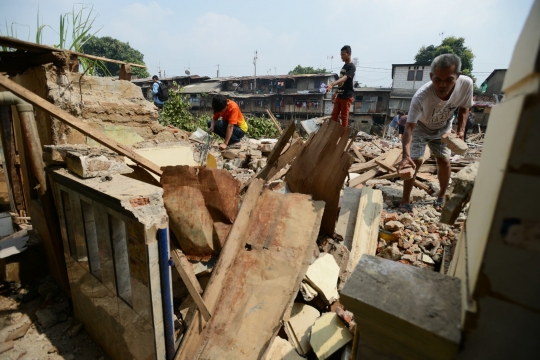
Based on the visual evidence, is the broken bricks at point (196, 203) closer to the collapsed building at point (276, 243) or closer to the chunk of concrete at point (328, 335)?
the collapsed building at point (276, 243)

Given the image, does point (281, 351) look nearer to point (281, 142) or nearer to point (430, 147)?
point (281, 142)

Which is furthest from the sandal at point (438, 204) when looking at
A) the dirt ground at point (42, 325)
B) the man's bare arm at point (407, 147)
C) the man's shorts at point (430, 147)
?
the dirt ground at point (42, 325)

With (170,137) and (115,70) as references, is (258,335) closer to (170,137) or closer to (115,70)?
(170,137)

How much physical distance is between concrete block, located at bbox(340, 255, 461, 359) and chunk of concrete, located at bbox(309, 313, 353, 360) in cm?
145

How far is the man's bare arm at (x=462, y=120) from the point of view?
3752mm

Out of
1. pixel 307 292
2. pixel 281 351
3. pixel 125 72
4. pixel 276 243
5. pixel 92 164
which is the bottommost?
pixel 281 351

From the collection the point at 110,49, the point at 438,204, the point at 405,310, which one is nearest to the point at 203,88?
the point at 110,49

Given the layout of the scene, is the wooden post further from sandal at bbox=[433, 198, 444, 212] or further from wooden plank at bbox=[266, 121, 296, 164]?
sandal at bbox=[433, 198, 444, 212]

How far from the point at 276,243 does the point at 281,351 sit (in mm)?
990

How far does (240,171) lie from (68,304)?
154 inches

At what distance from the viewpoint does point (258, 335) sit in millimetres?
2354

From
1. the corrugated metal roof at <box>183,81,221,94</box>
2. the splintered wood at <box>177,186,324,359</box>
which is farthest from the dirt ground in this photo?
the corrugated metal roof at <box>183,81,221,94</box>

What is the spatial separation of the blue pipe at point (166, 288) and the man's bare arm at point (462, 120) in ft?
13.2

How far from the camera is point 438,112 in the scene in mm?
3697
